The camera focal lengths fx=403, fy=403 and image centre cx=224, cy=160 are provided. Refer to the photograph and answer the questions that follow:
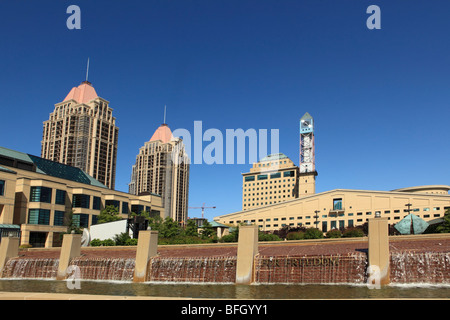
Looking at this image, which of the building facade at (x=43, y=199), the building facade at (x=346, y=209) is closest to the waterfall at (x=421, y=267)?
the building facade at (x=43, y=199)

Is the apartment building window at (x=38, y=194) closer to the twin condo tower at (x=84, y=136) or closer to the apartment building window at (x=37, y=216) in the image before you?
the apartment building window at (x=37, y=216)

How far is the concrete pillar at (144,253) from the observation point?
34.0 m

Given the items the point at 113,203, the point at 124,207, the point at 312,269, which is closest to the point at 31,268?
the point at 312,269

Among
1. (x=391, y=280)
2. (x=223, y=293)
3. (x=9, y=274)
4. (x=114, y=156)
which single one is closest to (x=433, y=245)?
(x=391, y=280)

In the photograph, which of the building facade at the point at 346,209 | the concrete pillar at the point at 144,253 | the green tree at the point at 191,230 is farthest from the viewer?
the building facade at the point at 346,209

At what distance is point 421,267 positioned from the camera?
84.9ft

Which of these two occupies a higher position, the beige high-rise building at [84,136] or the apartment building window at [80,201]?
the beige high-rise building at [84,136]

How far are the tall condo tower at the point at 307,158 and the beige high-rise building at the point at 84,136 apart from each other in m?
80.5

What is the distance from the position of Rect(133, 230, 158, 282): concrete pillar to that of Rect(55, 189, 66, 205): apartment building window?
46156 millimetres

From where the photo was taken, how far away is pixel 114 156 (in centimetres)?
17025

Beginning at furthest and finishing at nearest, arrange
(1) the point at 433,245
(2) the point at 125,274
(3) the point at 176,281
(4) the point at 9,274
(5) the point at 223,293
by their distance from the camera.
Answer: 1. (4) the point at 9,274
2. (2) the point at 125,274
3. (3) the point at 176,281
4. (1) the point at 433,245
5. (5) the point at 223,293

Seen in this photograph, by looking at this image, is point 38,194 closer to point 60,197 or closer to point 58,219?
point 60,197
